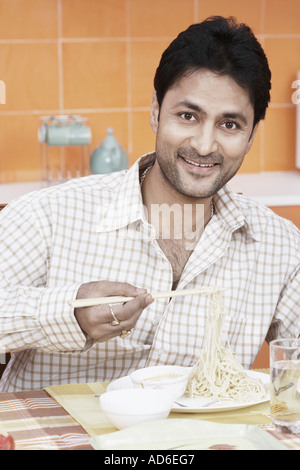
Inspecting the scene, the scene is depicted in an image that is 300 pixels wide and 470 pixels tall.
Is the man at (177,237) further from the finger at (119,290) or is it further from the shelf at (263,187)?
the shelf at (263,187)

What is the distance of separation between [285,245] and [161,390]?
0.65m

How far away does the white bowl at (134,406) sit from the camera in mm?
1135

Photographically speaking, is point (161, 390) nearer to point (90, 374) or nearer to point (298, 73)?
point (90, 374)

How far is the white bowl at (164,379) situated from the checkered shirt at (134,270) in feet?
0.87

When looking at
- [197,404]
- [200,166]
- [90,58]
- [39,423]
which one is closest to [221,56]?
[200,166]

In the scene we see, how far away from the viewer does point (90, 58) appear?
338 centimetres

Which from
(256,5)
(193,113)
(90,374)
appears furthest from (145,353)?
(256,5)

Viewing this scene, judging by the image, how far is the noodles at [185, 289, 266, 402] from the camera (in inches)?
51.6

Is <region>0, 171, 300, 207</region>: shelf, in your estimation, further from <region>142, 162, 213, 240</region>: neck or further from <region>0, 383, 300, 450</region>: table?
<region>0, 383, 300, 450</region>: table

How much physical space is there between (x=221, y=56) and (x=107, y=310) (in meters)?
0.61

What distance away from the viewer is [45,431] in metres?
1.17

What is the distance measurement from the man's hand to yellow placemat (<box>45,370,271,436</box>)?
0.10m

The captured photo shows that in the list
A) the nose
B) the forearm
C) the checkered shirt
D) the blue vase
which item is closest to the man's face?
the nose

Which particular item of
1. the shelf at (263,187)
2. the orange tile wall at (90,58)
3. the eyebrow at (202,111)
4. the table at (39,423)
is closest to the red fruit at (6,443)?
the table at (39,423)
